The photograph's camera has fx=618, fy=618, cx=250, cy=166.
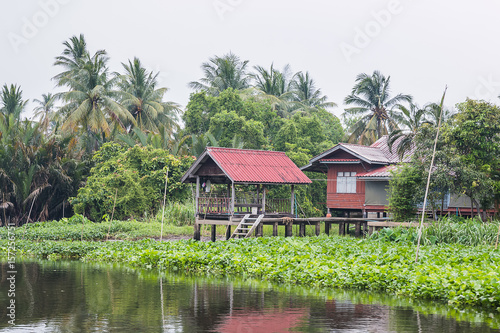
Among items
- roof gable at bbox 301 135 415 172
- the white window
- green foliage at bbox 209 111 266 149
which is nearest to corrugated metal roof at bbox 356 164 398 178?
roof gable at bbox 301 135 415 172

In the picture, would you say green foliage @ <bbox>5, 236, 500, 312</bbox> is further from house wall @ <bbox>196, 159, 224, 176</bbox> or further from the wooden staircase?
house wall @ <bbox>196, 159, 224, 176</bbox>

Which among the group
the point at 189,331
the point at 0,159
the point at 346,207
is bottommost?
the point at 189,331

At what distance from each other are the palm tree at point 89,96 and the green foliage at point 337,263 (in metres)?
16.3

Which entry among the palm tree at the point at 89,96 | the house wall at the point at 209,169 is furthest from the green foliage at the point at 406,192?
the palm tree at the point at 89,96

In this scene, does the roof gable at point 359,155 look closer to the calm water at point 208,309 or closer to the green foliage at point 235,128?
the green foliage at point 235,128

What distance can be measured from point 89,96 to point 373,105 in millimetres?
18688

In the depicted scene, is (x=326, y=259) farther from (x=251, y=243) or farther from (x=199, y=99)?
(x=199, y=99)

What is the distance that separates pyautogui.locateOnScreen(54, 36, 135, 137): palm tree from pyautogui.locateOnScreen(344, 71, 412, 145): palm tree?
50.2ft

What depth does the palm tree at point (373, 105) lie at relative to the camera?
41281 millimetres

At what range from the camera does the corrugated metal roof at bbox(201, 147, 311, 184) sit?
79.8 feet

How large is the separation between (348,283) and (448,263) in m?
2.32

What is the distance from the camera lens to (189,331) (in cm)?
898

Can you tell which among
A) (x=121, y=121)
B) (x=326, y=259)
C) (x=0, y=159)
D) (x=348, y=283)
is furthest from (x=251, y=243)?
(x=121, y=121)

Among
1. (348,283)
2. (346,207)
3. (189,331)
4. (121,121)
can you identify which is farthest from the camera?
(121,121)
